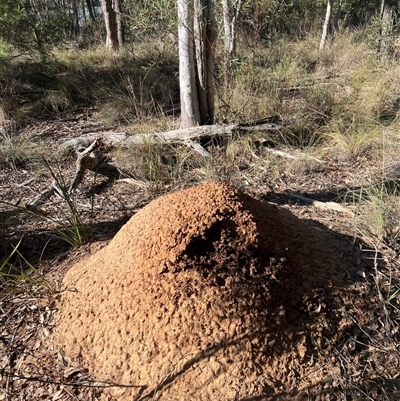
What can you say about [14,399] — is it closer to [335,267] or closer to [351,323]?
[351,323]

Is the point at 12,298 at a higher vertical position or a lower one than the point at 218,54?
lower

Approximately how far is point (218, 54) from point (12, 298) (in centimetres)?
382

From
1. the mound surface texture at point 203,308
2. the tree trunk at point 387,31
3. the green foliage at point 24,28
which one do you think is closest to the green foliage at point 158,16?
the green foliage at point 24,28

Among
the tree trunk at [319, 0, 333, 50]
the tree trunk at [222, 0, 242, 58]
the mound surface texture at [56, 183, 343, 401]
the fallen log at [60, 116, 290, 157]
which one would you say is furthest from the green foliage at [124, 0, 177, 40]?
the tree trunk at [319, 0, 333, 50]

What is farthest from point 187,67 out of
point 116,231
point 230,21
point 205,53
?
point 230,21

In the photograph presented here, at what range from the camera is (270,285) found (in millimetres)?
1560

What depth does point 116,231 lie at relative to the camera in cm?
264

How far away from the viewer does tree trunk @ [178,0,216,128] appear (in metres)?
3.79

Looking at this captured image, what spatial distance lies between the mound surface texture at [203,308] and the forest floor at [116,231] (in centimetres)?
9

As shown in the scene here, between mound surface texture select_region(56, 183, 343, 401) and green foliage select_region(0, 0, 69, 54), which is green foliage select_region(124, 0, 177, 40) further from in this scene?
mound surface texture select_region(56, 183, 343, 401)

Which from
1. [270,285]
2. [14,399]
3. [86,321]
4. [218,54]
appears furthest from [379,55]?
[14,399]

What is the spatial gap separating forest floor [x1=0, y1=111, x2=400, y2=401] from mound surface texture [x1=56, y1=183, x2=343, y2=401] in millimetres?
90

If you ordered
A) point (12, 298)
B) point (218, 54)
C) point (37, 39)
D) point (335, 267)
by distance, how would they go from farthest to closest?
point (37, 39) < point (218, 54) < point (12, 298) < point (335, 267)

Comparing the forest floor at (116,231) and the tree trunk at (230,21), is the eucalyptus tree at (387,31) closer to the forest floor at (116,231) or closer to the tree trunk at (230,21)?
the tree trunk at (230,21)
